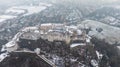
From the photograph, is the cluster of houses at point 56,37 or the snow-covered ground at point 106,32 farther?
the snow-covered ground at point 106,32

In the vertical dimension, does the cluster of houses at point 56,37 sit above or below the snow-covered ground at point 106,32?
above

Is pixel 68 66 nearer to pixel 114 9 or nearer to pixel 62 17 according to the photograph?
pixel 62 17

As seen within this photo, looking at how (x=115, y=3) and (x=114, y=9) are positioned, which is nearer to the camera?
(x=114, y=9)

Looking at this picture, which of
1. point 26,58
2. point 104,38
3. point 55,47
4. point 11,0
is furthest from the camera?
point 11,0

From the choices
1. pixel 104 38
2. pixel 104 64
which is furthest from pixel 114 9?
pixel 104 64

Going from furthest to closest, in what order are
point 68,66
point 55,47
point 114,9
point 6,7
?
point 6,7 < point 114,9 < point 55,47 < point 68,66

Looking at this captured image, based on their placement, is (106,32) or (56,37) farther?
(106,32)

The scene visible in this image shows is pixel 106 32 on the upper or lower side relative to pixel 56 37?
lower

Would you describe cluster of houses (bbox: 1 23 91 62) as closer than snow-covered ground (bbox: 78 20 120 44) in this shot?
Yes
